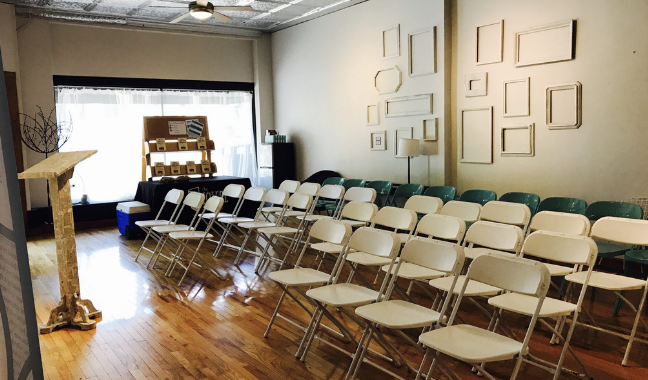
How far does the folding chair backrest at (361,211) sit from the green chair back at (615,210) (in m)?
2.12

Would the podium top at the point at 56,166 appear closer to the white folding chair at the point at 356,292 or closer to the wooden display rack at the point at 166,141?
the white folding chair at the point at 356,292

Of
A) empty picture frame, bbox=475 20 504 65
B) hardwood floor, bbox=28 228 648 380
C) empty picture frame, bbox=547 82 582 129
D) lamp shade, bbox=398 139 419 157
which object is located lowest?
hardwood floor, bbox=28 228 648 380

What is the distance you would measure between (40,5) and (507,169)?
7.24m

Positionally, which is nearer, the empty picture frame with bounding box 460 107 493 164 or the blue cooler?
the empty picture frame with bounding box 460 107 493 164

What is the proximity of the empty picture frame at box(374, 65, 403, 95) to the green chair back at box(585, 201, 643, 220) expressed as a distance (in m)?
3.50

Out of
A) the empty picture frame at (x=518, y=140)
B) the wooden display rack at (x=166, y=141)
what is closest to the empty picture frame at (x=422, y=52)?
the empty picture frame at (x=518, y=140)

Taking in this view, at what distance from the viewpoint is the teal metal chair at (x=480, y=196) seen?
5805mm

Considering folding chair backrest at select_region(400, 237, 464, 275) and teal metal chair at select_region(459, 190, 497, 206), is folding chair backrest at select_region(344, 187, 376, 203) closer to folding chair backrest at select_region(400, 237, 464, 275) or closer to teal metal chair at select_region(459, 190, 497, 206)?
teal metal chair at select_region(459, 190, 497, 206)

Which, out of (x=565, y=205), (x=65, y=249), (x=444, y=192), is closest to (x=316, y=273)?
(x=65, y=249)

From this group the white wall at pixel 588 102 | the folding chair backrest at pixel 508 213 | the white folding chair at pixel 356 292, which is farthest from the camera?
the white wall at pixel 588 102

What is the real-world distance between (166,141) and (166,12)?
7.18 feet

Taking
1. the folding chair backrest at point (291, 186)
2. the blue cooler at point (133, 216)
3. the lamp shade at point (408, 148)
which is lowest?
the blue cooler at point (133, 216)

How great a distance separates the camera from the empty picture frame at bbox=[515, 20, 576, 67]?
566cm

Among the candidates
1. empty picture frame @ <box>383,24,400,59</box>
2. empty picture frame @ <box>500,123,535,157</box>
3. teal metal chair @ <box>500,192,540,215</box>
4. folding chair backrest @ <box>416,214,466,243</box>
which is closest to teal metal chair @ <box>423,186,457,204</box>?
teal metal chair @ <box>500,192,540,215</box>
